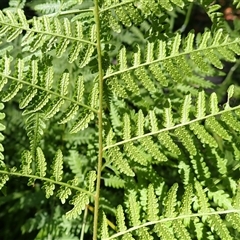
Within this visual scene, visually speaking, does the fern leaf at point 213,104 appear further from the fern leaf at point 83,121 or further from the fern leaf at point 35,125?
the fern leaf at point 35,125

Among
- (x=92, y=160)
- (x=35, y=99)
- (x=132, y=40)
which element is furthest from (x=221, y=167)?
(x=132, y=40)

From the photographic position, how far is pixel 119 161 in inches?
35.0

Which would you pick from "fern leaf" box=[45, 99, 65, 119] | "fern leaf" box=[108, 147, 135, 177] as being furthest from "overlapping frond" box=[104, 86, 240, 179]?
"fern leaf" box=[45, 99, 65, 119]

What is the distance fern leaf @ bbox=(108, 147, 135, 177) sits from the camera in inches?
34.7

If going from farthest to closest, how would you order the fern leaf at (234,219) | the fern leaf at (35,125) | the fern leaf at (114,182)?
the fern leaf at (114,182) → the fern leaf at (35,125) → the fern leaf at (234,219)

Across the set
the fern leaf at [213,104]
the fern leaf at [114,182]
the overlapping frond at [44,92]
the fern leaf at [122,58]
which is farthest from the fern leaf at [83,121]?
the fern leaf at [114,182]

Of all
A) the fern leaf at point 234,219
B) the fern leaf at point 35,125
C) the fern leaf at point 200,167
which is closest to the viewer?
the fern leaf at point 234,219

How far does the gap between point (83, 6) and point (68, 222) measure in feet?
2.08

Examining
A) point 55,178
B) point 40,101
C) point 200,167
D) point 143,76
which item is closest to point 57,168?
point 55,178

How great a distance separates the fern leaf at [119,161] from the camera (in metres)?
0.88

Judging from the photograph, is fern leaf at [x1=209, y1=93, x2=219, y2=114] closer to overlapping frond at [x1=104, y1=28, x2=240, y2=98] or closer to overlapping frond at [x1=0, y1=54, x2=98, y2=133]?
overlapping frond at [x1=104, y1=28, x2=240, y2=98]

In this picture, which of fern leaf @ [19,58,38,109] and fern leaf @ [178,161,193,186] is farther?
fern leaf @ [178,161,193,186]

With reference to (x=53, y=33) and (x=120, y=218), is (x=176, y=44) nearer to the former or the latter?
(x=53, y=33)

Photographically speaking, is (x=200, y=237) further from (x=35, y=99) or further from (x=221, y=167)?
(x=35, y=99)
